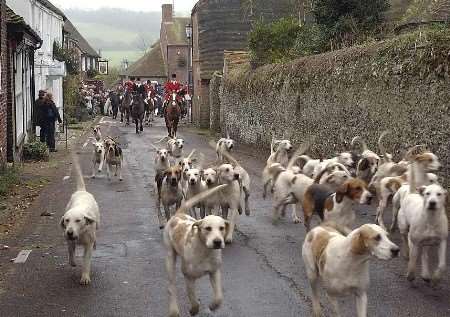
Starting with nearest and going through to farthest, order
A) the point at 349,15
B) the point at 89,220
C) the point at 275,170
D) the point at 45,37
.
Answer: the point at 89,220, the point at 275,170, the point at 349,15, the point at 45,37

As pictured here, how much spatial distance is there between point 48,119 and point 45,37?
1353 centimetres

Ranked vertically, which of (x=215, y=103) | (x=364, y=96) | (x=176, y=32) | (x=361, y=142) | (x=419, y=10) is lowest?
(x=361, y=142)

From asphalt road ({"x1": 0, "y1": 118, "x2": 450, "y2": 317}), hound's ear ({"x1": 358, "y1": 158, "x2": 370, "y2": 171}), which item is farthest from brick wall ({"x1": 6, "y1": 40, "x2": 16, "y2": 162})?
hound's ear ({"x1": 358, "y1": 158, "x2": 370, "y2": 171})

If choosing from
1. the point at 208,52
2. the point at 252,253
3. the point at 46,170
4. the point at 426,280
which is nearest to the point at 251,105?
the point at 46,170

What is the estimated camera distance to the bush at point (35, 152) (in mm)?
20516

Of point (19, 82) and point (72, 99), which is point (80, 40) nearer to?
point (72, 99)

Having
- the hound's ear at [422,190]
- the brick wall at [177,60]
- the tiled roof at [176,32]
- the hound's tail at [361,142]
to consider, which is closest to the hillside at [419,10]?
the hound's tail at [361,142]

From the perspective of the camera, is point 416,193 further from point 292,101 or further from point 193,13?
point 193,13

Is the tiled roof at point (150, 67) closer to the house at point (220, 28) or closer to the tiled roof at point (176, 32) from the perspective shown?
the tiled roof at point (176, 32)

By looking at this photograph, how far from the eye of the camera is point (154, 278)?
8094mm

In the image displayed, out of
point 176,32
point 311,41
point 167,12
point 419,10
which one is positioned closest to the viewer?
point 419,10

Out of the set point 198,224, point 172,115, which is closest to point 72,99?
point 172,115

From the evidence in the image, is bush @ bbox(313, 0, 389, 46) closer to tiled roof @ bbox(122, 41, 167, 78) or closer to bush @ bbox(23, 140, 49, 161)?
bush @ bbox(23, 140, 49, 161)

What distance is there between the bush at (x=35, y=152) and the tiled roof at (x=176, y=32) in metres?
60.4
